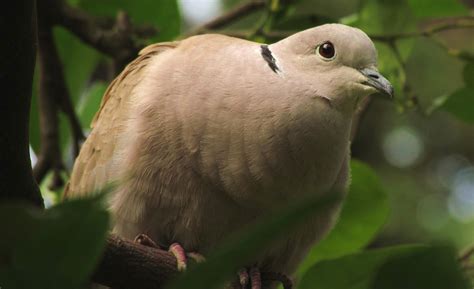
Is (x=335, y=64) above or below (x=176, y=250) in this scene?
above

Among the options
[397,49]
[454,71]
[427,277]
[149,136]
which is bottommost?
[454,71]

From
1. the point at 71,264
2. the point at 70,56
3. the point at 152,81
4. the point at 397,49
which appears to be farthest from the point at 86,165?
the point at 71,264

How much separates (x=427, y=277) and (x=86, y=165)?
1.95m

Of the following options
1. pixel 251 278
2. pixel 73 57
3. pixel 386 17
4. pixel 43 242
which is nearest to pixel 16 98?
pixel 43 242

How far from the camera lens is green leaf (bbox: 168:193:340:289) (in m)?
0.90

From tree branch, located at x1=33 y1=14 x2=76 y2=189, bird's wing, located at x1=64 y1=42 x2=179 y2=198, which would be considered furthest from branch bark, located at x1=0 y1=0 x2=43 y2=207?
tree branch, located at x1=33 y1=14 x2=76 y2=189

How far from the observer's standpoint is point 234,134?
236 cm

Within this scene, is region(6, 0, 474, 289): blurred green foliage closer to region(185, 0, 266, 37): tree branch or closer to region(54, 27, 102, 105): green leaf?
region(54, 27, 102, 105): green leaf

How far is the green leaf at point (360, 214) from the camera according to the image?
2.86 meters

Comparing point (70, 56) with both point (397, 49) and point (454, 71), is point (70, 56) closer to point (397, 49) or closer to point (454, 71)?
point (397, 49)

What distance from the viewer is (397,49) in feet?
10.5

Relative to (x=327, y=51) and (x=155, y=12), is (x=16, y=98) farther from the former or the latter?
(x=155, y=12)

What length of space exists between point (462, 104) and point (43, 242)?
221 centimetres

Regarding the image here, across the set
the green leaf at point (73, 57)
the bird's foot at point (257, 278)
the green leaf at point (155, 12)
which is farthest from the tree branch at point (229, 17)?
the bird's foot at point (257, 278)
